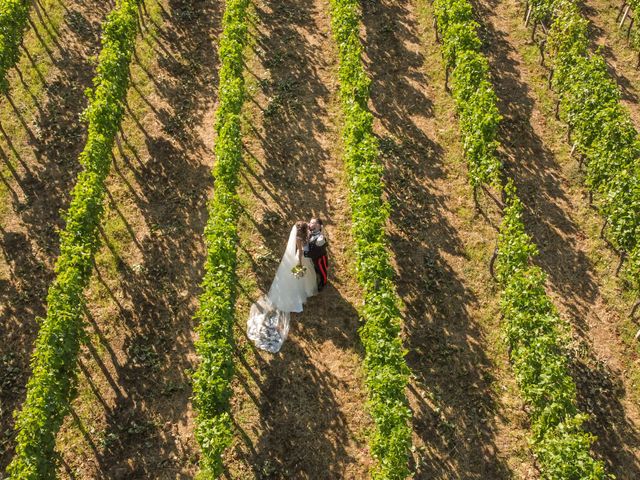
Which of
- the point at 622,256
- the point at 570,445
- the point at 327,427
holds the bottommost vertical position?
the point at 327,427

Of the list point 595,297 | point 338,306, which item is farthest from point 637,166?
point 338,306

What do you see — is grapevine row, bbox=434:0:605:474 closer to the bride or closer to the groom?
the groom

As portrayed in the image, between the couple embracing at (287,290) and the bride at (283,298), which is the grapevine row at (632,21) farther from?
the bride at (283,298)

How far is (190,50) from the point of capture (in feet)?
69.0

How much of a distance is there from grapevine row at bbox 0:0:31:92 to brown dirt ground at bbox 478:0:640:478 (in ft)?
54.4

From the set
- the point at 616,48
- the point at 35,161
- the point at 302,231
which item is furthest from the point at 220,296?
the point at 616,48

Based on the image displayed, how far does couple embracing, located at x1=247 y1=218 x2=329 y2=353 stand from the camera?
1400 cm

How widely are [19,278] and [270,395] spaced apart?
26.3ft

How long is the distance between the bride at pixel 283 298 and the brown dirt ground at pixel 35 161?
5961mm

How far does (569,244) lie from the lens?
1591 cm

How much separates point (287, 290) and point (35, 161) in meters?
9.81

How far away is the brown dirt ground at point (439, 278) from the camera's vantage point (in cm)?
1273

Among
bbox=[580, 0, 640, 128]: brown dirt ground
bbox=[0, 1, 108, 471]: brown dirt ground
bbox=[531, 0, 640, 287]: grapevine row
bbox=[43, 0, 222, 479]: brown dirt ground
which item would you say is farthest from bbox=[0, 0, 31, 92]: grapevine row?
bbox=[580, 0, 640, 128]: brown dirt ground

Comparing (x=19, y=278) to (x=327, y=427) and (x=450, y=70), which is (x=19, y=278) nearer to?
(x=327, y=427)
